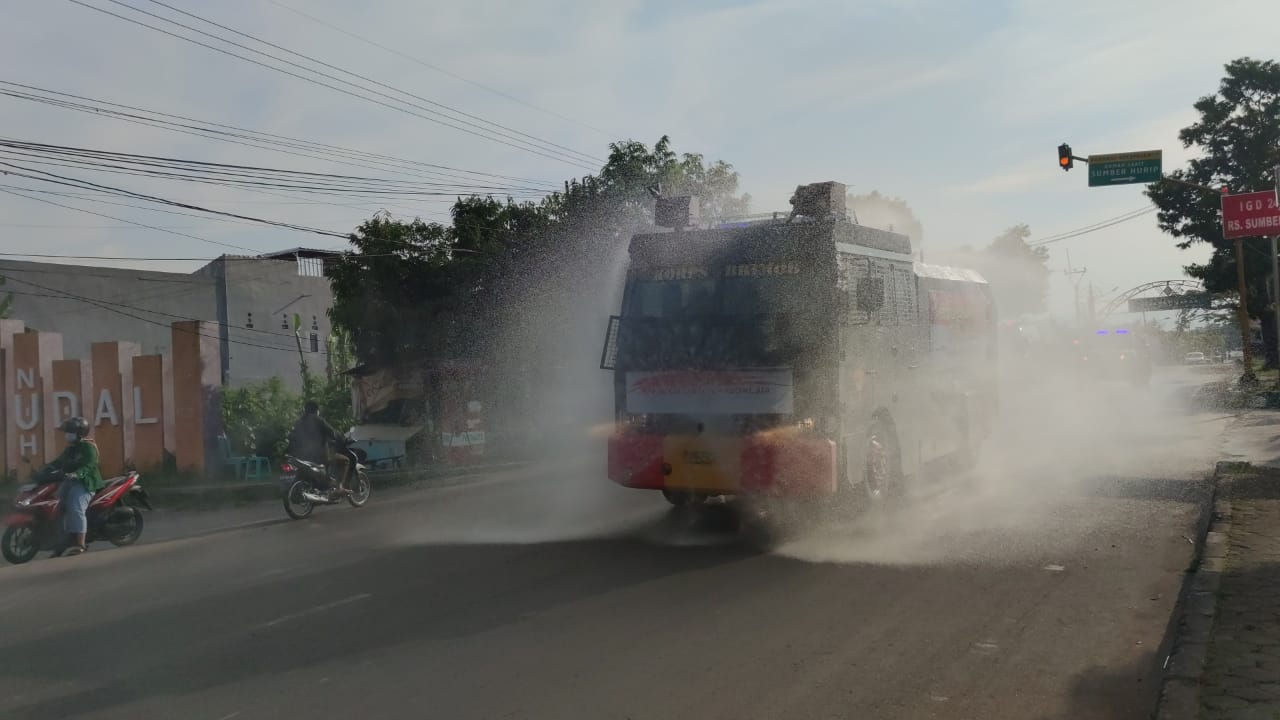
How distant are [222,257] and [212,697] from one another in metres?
38.4

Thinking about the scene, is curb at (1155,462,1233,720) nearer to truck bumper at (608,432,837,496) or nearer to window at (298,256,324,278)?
truck bumper at (608,432,837,496)

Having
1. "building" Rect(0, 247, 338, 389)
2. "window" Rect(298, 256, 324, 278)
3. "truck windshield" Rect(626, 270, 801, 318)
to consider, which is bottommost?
"truck windshield" Rect(626, 270, 801, 318)

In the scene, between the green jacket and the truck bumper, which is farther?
the green jacket

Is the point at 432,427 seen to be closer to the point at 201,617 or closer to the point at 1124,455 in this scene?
the point at 1124,455

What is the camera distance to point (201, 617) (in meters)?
7.46

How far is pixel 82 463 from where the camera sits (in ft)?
36.8

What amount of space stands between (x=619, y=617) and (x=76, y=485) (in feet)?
24.6

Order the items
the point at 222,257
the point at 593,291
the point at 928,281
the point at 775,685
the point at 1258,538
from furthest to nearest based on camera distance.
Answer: the point at 222,257 < the point at 593,291 < the point at 928,281 < the point at 1258,538 < the point at 775,685

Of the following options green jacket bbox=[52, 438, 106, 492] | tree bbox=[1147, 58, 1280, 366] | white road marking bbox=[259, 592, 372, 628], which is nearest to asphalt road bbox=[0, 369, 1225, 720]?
white road marking bbox=[259, 592, 372, 628]

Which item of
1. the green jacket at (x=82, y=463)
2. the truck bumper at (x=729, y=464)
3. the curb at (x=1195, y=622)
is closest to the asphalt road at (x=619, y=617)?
the curb at (x=1195, y=622)

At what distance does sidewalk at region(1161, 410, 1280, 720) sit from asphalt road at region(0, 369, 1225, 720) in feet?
→ 0.96

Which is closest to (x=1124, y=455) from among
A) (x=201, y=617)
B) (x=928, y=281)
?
(x=928, y=281)

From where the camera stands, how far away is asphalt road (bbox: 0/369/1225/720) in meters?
5.27

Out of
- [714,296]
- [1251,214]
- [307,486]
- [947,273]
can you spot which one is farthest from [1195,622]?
[1251,214]
